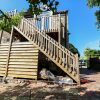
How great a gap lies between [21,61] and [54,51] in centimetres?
203

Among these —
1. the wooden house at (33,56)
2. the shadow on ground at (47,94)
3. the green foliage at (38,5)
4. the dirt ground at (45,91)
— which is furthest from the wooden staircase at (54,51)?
the green foliage at (38,5)

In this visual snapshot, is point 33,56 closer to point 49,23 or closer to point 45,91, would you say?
point 45,91

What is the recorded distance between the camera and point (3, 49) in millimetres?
12695

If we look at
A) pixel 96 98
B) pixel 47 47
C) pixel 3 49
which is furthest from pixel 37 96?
pixel 3 49

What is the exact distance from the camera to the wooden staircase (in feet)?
35.2

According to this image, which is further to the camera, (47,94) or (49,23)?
(49,23)

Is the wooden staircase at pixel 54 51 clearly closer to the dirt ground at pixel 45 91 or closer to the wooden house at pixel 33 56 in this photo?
the wooden house at pixel 33 56

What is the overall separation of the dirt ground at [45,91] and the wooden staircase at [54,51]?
0.93m

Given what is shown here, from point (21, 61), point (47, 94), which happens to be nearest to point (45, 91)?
point (47, 94)

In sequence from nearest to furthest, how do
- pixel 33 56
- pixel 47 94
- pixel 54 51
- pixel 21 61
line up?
pixel 47 94, pixel 54 51, pixel 33 56, pixel 21 61

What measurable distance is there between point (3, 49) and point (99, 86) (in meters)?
6.02

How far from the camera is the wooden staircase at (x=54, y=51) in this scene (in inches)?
423

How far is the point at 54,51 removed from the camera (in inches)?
448

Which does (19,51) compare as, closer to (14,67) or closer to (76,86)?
(14,67)
